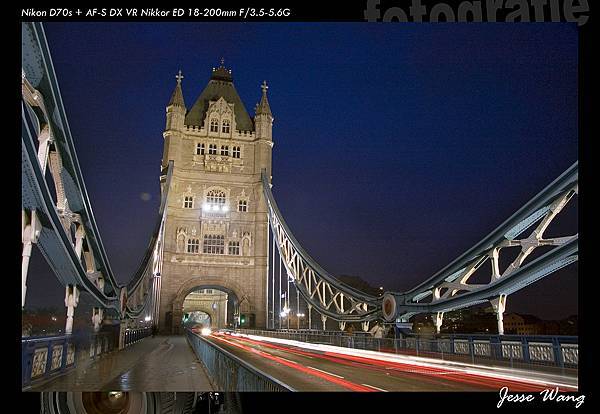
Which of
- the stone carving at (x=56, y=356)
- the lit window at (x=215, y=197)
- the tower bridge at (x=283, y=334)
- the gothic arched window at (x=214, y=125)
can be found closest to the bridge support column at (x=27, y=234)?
the tower bridge at (x=283, y=334)

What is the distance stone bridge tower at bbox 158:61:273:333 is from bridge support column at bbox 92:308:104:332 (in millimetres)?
18289

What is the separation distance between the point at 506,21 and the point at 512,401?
5.66 meters

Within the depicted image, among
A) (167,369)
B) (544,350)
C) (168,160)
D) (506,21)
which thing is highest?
(168,160)

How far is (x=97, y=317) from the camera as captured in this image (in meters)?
11.6

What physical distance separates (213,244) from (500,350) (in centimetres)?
2516

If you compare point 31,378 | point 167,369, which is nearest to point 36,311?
point 31,378

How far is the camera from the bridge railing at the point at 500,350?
285 inches

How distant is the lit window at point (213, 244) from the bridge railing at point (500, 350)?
21441mm

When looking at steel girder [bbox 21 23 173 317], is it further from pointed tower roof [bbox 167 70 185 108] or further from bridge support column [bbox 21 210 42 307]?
pointed tower roof [bbox 167 70 185 108]

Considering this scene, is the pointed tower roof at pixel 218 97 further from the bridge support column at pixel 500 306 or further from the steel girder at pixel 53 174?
the bridge support column at pixel 500 306

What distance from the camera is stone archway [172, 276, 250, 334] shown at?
29734 millimetres
